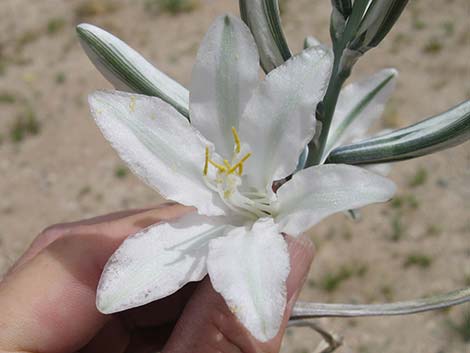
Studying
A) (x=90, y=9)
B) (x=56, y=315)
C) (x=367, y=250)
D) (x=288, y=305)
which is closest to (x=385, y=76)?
(x=288, y=305)

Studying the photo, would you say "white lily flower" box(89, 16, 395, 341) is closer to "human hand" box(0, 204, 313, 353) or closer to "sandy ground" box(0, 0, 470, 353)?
"human hand" box(0, 204, 313, 353)

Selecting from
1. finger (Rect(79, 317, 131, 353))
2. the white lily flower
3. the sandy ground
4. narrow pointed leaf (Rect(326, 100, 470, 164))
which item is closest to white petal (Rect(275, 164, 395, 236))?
the white lily flower

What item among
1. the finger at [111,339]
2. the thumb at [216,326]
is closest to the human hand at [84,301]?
the thumb at [216,326]

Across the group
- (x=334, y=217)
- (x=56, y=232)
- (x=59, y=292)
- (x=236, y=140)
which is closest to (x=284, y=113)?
(x=236, y=140)

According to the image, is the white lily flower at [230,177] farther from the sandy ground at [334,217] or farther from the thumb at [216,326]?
the sandy ground at [334,217]

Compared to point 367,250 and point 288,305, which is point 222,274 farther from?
point 367,250

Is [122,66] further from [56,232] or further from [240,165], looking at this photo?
[56,232]
